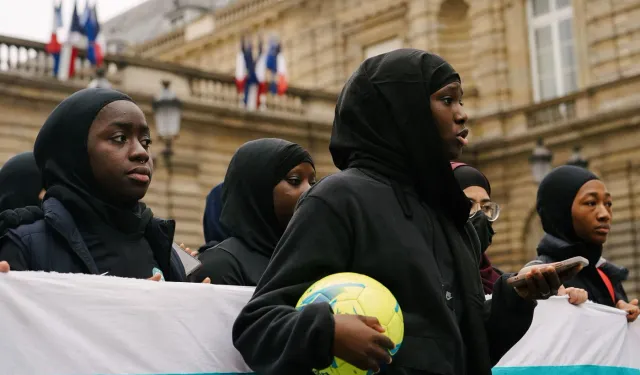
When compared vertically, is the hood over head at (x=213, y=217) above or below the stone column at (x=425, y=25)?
below

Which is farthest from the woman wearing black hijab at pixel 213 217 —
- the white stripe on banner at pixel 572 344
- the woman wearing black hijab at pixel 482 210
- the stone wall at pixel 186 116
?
the stone wall at pixel 186 116

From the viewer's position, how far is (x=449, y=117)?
137 inches

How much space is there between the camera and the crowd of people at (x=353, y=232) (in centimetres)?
319

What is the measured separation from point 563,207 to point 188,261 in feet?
7.97

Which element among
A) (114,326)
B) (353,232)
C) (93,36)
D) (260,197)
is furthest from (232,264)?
(93,36)

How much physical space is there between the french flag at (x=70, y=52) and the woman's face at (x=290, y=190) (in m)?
17.4

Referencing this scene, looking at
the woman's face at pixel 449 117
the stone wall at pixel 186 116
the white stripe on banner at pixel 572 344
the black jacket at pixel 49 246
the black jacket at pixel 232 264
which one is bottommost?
the white stripe on banner at pixel 572 344

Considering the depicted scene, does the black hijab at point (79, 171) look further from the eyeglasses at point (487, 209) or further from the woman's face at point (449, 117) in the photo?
the eyeglasses at point (487, 209)

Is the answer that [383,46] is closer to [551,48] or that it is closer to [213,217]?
[551,48]

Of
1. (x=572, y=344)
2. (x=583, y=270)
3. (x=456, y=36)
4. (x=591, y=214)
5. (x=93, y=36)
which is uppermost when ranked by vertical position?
(x=456, y=36)

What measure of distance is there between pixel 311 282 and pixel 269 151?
1.95 meters

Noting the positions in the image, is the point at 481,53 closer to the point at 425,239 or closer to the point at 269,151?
the point at 269,151

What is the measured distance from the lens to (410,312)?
3.25m

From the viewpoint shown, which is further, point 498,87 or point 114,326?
point 498,87
